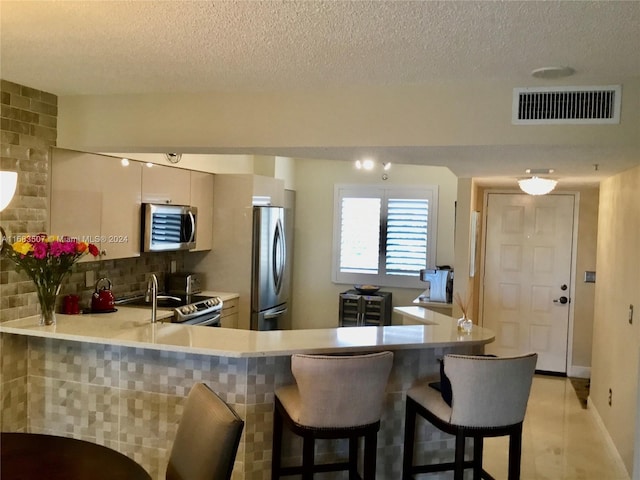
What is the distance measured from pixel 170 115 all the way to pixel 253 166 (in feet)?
9.04

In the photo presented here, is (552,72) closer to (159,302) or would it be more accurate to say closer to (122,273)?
(159,302)

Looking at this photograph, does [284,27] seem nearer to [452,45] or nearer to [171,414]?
[452,45]

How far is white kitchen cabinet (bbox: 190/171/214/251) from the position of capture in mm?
4906

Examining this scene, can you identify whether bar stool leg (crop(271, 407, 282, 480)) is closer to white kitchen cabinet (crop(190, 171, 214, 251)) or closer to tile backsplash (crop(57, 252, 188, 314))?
tile backsplash (crop(57, 252, 188, 314))

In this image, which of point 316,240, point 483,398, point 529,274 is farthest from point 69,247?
point 529,274

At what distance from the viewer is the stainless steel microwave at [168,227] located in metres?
4.16

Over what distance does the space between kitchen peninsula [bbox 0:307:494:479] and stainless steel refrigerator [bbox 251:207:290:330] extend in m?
2.11

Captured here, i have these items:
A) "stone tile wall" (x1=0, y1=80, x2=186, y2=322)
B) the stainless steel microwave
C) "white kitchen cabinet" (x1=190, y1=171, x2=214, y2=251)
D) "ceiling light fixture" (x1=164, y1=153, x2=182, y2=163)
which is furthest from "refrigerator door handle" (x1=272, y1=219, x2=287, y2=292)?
"stone tile wall" (x1=0, y1=80, x2=186, y2=322)

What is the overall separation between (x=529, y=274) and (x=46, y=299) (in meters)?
4.73

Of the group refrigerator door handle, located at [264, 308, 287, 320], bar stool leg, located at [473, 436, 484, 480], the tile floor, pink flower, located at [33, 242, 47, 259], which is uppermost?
pink flower, located at [33, 242, 47, 259]

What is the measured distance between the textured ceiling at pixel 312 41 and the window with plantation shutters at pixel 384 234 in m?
3.44

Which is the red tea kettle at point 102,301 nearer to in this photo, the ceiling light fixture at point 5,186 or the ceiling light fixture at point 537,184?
the ceiling light fixture at point 5,186

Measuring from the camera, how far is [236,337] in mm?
2809

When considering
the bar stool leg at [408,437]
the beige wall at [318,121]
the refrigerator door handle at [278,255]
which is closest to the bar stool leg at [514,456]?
the bar stool leg at [408,437]
